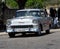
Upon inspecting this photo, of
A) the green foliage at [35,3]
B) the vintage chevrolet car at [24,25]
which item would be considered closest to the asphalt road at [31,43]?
the vintage chevrolet car at [24,25]

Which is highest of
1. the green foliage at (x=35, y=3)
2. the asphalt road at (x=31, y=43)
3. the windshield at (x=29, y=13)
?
the windshield at (x=29, y=13)

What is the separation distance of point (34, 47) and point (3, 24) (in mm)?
14698

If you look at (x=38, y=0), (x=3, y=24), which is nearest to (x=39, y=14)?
(x=3, y=24)

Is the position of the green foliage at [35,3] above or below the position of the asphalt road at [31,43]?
below

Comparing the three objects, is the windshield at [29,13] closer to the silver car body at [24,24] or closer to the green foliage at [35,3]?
the silver car body at [24,24]

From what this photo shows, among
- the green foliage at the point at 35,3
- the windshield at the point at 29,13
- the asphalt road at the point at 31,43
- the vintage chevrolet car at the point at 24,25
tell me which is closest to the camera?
the asphalt road at the point at 31,43

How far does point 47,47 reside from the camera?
14430 mm

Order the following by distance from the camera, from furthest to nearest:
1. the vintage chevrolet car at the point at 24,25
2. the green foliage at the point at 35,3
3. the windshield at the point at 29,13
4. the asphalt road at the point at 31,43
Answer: the green foliage at the point at 35,3, the windshield at the point at 29,13, the vintage chevrolet car at the point at 24,25, the asphalt road at the point at 31,43

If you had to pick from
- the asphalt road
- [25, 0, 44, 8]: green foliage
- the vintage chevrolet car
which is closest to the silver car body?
the vintage chevrolet car

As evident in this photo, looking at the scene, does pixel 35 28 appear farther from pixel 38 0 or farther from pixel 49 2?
pixel 49 2

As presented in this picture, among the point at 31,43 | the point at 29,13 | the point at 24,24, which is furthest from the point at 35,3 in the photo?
the point at 31,43

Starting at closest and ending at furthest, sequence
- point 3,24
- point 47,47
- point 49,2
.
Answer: point 47,47 → point 3,24 → point 49,2

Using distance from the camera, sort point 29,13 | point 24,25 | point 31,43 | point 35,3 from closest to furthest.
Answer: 1. point 31,43
2. point 24,25
3. point 29,13
4. point 35,3

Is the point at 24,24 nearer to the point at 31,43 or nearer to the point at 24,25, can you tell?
the point at 24,25
